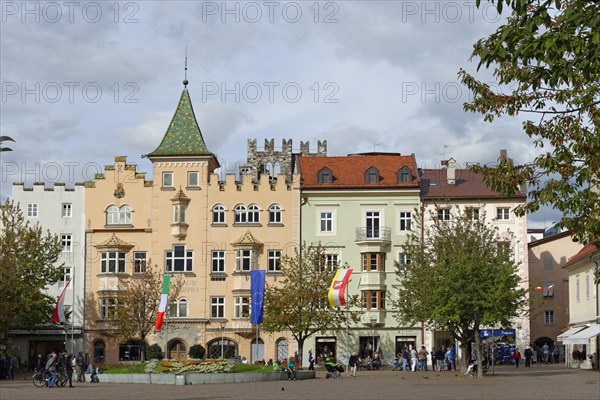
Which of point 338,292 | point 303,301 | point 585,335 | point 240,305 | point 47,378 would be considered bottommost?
point 47,378

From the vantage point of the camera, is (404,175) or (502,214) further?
(404,175)

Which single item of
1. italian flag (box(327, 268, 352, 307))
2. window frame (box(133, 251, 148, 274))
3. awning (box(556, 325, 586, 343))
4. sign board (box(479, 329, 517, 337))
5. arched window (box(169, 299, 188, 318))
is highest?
window frame (box(133, 251, 148, 274))

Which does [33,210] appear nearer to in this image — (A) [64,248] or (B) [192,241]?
(A) [64,248]

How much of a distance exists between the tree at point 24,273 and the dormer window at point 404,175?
2579 cm

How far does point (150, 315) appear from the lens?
74.4m

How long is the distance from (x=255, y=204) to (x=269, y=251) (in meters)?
3.72

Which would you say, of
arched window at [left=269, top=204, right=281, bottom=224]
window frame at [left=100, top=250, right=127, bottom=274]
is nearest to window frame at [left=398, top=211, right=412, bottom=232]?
arched window at [left=269, top=204, right=281, bottom=224]

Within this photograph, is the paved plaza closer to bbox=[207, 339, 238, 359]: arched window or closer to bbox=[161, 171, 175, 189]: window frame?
bbox=[207, 339, 238, 359]: arched window

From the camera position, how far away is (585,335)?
5991 centimetres

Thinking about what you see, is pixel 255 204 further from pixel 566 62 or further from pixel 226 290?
pixel 566 62

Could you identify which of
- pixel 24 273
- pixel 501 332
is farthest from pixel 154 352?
pixel 501 332

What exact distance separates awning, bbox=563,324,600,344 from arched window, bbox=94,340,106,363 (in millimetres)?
34164

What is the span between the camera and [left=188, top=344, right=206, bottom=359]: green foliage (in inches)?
2829

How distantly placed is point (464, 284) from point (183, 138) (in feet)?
106
